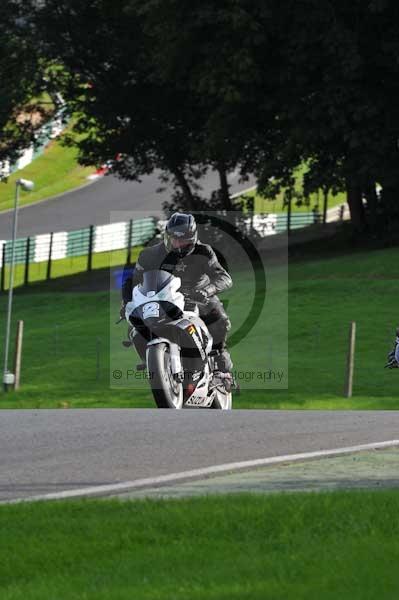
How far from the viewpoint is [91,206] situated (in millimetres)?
72500

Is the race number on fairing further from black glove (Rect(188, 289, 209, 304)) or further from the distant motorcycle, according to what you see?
black glove (Rect(188, 289, 209, 304))

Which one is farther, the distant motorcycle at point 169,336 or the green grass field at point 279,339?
the green grass field at point 279,339

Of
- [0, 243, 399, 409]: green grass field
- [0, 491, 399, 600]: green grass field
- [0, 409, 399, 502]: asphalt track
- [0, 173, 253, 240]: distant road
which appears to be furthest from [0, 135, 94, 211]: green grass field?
[0, 491, 399, 600]: green grass field

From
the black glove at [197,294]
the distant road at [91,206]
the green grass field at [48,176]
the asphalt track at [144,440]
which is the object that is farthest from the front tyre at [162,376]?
the green grass field at [48,176]

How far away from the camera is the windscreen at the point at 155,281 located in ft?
53.0

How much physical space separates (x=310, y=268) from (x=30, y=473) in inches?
1305

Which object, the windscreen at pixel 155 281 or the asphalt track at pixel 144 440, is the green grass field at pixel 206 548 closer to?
the asphalt track at pixel 144 440

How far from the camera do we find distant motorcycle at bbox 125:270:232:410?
52.6ft

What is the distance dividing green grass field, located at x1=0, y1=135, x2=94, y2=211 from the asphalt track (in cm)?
5843

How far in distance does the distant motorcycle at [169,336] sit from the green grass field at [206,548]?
21.1 ft

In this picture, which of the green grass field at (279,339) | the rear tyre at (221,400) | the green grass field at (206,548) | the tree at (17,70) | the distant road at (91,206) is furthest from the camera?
the distant road at (91,206)

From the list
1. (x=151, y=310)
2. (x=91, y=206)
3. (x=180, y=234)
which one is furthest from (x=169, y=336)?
(x=91, y=206)

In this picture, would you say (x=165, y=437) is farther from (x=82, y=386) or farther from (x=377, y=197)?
(x=377, y=197)

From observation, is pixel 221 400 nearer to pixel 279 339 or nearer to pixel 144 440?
pixel 144 440
